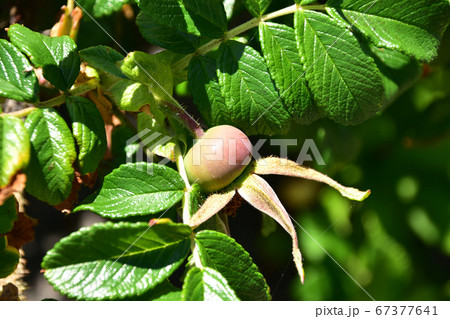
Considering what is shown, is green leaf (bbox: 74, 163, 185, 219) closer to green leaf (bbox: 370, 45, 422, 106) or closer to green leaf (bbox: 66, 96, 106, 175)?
green leaf (bbox: 66, 96, 106, 175)

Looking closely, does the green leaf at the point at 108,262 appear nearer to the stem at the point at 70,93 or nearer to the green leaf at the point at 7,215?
the green leaf at the point at 7,215

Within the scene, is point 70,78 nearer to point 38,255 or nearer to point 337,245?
point 38,255

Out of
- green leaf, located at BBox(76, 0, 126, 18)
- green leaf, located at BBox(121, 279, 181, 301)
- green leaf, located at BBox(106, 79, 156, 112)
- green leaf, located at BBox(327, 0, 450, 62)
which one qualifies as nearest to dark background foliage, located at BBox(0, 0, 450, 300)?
green leaf, located at BBox(76, 0, 126, 18)

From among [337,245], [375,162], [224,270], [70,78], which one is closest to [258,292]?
[224,270]

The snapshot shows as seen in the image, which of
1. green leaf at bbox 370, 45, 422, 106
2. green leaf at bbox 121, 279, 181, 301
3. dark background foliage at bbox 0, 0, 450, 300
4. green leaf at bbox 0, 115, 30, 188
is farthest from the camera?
dark background foliage at bbox 0, 0, 450, 300

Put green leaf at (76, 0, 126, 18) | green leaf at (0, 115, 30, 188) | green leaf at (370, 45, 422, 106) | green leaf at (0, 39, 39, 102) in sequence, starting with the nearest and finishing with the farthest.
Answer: green leaf at (0, 115, 30, 188), green leaf at (0, 39, 39, 102), green leaf at (76, 0, 126, 18), green leaf at (370, 45, 422, 106)

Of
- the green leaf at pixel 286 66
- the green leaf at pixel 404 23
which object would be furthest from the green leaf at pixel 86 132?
the green leaf at pixel 404 23

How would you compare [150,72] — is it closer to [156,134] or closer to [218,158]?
[156,134]
